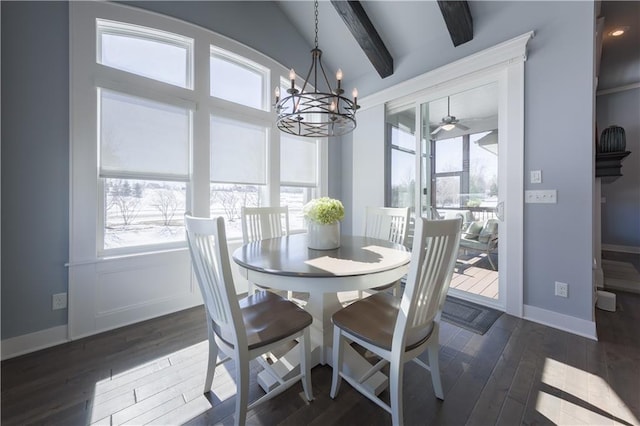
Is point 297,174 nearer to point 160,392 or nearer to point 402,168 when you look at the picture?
point 402,168

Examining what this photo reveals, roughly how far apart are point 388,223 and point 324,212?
1.01 meters

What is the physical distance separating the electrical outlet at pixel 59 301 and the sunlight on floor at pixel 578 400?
340cm

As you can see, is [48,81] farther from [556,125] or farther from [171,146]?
[556,125]

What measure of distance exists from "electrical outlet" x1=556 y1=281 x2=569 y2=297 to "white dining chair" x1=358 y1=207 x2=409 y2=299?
1400 mm

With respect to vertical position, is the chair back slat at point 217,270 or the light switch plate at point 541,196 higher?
the light switch plate at point 541,196

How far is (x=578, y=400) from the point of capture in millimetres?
1448

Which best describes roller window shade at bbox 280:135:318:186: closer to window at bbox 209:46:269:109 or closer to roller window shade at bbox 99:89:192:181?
window at bbox 209:46:269:109

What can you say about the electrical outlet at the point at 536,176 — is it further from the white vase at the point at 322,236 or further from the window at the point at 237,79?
the window at the point at 237,79

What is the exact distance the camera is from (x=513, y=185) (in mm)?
2490

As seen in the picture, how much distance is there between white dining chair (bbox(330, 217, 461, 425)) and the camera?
3.73ft

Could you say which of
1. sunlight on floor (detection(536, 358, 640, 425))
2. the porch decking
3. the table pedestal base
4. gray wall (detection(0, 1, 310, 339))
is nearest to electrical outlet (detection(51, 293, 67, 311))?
gray wall (detection(0, 1, 310, 339))

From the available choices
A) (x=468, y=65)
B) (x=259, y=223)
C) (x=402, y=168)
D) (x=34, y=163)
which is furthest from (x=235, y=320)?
(x=468, y=65)

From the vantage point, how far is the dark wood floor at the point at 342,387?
135 cm

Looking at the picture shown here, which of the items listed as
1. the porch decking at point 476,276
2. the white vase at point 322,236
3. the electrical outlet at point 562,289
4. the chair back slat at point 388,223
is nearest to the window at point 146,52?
the white vase at point 322,236
